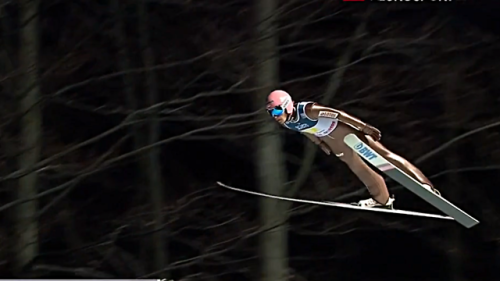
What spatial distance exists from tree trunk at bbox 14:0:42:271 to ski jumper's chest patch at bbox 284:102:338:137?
213cm

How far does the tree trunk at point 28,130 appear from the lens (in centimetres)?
693

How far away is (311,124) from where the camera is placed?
5582mm

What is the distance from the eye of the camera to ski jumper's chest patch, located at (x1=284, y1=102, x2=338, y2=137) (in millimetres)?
5519

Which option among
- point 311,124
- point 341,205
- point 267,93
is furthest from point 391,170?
point 267,93

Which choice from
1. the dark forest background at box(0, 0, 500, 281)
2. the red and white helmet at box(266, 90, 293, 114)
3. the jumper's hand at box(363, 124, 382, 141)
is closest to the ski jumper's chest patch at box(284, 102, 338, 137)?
the red and white helmet at box(266, 90, 293, 114)

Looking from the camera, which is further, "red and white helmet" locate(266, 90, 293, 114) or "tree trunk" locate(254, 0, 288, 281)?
"tree trunk" locate(254, 0, 288, 281)

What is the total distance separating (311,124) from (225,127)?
142 cm

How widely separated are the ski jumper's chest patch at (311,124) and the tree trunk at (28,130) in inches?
83.8

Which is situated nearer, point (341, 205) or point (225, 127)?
point (341, 205)

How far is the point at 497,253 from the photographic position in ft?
23.5

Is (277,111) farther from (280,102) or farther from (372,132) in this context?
(372,132)

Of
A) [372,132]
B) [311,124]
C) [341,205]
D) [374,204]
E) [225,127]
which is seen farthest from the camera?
[225,127]

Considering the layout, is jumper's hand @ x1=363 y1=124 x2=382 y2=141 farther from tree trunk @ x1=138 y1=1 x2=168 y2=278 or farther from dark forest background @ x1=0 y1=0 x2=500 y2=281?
tree trunk @ x1=138 y1=1 x2=168 y2=278

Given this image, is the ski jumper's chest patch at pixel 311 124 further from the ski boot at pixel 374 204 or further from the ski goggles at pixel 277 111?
the ski boot at pixel 374 204
